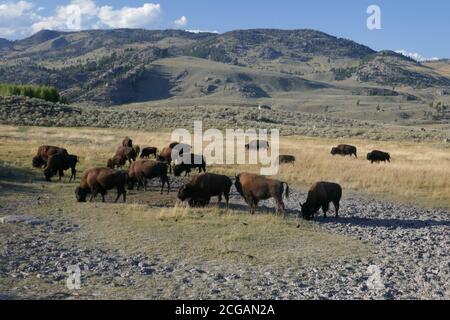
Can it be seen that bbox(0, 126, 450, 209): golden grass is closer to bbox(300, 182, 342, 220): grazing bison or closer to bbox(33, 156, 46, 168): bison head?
bbox(33, 156, 46, 168): bison head

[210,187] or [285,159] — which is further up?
[285,159]

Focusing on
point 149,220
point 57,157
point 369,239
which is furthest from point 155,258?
point 57,157

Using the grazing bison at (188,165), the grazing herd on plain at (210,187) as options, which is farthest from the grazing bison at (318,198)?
the grazing bison at (188,165)

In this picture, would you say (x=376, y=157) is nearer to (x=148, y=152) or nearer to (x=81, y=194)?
(x=148, y=152)

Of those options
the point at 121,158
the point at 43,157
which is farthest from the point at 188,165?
the point at 43,157

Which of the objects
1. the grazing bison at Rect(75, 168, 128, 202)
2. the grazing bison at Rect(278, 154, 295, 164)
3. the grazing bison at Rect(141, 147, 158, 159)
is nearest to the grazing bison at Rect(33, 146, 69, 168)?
the grazing bison at Rect(141, 147, 158, 159)

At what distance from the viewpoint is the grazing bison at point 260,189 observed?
17.4m

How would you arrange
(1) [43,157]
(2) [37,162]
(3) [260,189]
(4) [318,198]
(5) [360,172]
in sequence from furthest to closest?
(5) [360,172]
(1) [43,157]
(2) [37,162]
(3) [260,189]
(4) [318,198]

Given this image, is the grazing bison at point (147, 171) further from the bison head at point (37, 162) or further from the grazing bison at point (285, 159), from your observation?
the grazing bison at point (285, 159)

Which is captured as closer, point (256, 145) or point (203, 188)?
point (203, 188)

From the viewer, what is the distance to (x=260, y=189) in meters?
17.7

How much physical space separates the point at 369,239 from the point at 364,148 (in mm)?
35472

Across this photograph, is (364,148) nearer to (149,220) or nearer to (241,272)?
(149,220)

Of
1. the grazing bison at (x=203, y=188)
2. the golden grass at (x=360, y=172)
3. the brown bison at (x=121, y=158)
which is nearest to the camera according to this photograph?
the grazing bison at (x=203, y=188)
